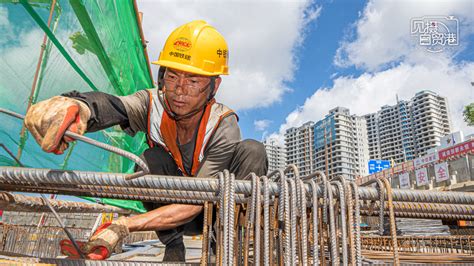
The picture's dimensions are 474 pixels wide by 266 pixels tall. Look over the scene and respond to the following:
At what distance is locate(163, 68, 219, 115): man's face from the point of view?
175cm

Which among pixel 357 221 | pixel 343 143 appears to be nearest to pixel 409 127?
pixel 343 143

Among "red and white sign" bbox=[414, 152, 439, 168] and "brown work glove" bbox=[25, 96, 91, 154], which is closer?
"brown work glove" bbox=[25, 96, 91, 154]

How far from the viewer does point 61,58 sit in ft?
7.76

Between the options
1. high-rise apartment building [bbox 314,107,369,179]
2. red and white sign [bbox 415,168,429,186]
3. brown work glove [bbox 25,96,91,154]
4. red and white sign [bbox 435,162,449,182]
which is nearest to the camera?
brown work glove [bbox 25,96,91,154]

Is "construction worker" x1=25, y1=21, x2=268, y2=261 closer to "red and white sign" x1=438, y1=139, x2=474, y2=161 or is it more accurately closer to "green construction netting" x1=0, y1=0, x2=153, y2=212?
"green construction netting" x1=0, y1=0, x2=153, y2=212

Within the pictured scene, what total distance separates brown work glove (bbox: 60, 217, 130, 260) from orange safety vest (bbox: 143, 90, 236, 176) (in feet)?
2.20

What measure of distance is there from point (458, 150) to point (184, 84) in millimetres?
33380

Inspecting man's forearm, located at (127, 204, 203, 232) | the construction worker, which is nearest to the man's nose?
the construction worker

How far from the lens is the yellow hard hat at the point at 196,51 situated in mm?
1772

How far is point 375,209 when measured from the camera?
1089 millimetres

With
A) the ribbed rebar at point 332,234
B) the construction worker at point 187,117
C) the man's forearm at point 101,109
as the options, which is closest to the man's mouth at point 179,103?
the construction worker at point 187,117

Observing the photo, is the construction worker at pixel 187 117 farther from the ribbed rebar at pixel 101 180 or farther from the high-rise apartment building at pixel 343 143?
the high-rise apartment building at pixel 343 143

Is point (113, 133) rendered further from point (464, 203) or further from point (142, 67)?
point (464, 203)

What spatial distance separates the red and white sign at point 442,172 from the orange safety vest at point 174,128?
74.6 feet
